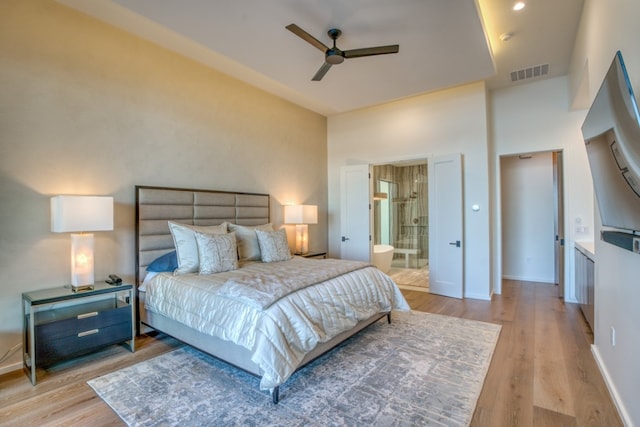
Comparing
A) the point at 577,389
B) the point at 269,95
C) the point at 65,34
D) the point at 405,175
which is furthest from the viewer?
the point at 405,175

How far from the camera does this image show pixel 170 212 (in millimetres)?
3688

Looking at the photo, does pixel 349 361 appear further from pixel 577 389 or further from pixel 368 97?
pixel 368 97

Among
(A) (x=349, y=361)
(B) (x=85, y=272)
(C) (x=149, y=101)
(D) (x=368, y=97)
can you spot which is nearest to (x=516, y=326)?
(A) (x=349, y=361)

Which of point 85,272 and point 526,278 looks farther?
point 526,278

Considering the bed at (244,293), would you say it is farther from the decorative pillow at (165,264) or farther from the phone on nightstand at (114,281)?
the phone on nightstand at (114,281)

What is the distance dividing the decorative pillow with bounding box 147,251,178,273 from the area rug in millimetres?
845

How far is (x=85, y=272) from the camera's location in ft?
9.32

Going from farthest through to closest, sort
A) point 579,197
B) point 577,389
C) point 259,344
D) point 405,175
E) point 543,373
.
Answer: point 405,175
point 579,197
point 543,373
point 577,389
point 259,344

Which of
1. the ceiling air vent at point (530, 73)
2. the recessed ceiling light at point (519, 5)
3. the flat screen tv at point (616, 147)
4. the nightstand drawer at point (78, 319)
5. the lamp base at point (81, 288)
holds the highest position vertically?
the recessed ceiling light at point (519, 5)

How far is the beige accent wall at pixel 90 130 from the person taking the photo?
270cm

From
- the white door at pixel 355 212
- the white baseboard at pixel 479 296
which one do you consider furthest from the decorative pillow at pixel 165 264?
the white baseboard at pixel 479 296

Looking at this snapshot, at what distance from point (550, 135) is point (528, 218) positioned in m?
1.86

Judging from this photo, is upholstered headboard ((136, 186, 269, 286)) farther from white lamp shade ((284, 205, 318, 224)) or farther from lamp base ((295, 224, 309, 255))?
lamp base ((295, 224, 309, 255))

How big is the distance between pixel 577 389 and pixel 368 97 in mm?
4119
